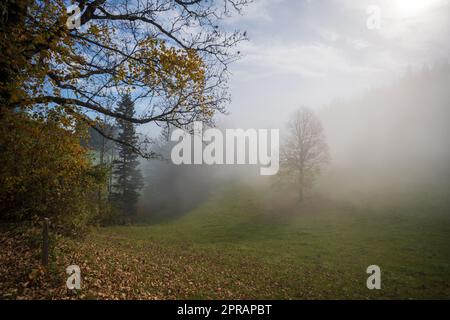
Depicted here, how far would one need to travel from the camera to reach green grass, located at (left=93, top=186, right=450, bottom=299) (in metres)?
11.9

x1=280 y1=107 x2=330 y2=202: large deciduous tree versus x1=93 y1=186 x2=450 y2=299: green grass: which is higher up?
x1=280 y1=107 x2=330 y2=202: large deciduous tree

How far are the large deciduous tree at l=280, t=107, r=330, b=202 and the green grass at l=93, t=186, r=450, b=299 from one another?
5.10 m

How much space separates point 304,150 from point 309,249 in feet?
68.1

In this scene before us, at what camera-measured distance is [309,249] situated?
21.6 m

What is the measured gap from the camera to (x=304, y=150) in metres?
39.5

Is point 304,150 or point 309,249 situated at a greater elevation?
point 304,150

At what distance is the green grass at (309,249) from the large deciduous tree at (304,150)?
510 centimetres

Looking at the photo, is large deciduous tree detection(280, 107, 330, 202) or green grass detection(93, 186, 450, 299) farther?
large deciduous tree detection(280, 107, 330, 202)

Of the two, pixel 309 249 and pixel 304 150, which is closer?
pixel 309 249

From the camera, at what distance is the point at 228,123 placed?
77562 millimetres

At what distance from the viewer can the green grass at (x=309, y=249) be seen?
38.9 ft

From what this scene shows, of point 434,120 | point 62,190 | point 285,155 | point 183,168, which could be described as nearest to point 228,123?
point 183,168
